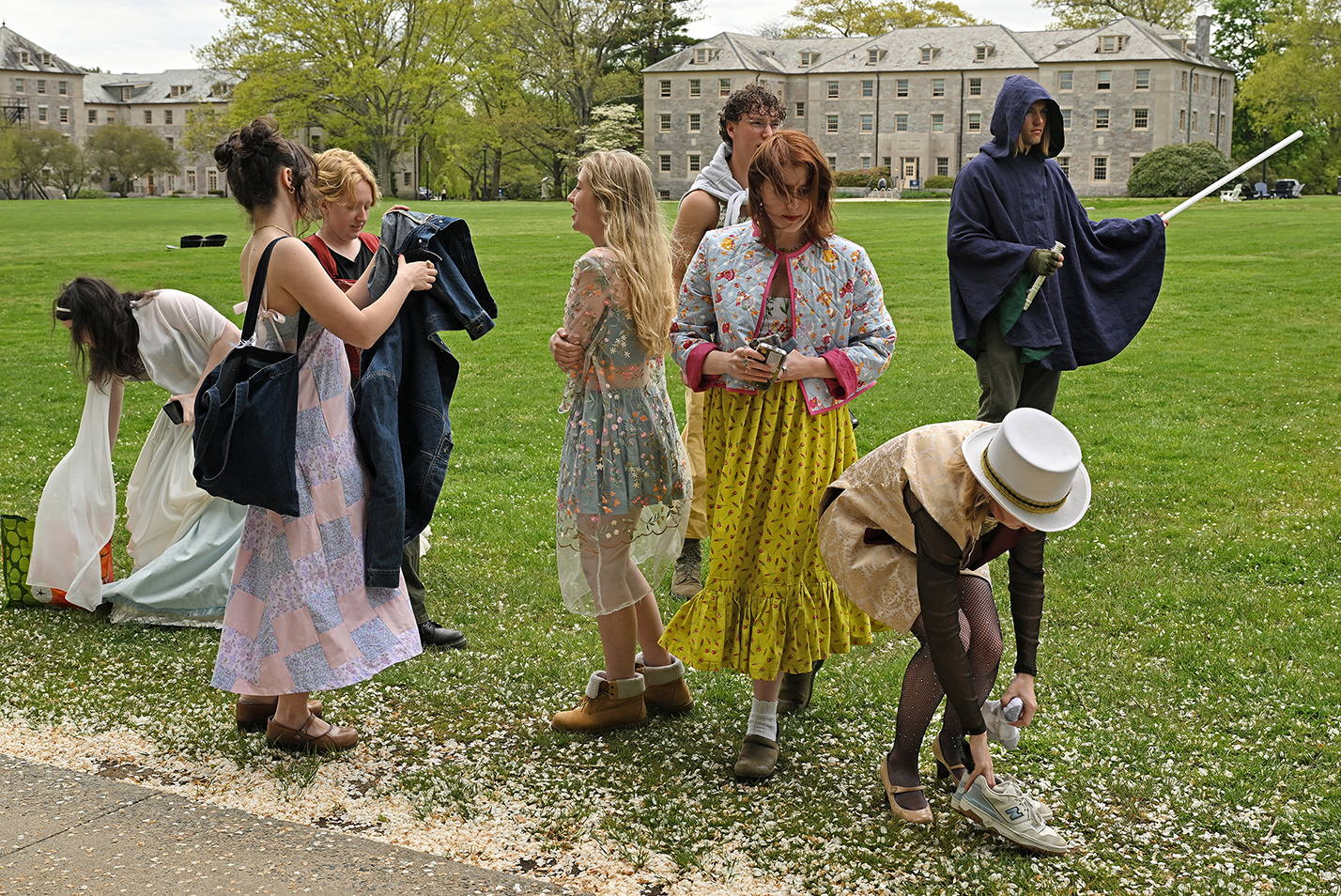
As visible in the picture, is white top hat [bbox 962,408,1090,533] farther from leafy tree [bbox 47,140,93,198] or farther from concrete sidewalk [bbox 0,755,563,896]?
leafy tree [bbox 47,140,93,198]

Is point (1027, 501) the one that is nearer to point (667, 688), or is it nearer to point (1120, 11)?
point (667, 688)

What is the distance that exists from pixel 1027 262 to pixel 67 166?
81773mm

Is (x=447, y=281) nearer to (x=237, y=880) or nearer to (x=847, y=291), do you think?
(x=847, y=291)

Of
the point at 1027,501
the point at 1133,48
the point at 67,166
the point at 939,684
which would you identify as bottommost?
the point at 939,684

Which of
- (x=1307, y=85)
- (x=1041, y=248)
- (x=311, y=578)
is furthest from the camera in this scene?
(x=1307, y=85)

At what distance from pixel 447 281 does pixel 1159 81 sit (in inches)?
2986

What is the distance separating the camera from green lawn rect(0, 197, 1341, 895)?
3629mm

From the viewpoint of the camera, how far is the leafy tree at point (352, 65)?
200 ft

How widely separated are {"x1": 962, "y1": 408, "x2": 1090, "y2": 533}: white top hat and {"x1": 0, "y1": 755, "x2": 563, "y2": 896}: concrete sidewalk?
1713 millimetres

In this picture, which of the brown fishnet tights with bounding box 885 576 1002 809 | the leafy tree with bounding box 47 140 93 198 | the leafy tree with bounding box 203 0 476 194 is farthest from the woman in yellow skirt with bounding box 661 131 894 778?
the leafy tree with bounding box 47 140 93 198

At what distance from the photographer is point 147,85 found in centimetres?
11369

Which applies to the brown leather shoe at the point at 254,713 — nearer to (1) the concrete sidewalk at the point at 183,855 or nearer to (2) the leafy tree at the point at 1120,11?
(1) the concrete sidewalk at the point at 183,855

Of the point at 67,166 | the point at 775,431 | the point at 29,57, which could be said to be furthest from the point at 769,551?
the point at 29,57

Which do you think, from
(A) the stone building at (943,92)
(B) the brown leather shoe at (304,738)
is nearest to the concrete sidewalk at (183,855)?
(B) the brown leather shoe at (304,738)
